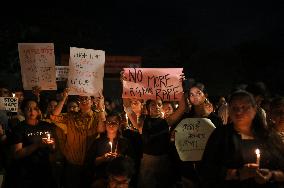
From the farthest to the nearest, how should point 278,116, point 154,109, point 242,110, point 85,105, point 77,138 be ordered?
point 85,105
point 77,138
point 154,109
point 278,116
point 242,110

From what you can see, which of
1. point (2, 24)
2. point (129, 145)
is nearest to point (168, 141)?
point (129, 145)

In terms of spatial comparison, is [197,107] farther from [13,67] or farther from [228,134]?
[13,67]

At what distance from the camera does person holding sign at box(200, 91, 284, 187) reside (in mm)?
3635

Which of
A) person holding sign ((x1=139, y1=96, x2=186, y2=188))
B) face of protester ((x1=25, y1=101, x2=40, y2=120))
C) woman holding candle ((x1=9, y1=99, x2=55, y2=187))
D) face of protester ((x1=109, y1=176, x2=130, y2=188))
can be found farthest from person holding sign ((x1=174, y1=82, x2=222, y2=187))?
face of protester ((x1=109, y1=176, x2=130, y2=188))

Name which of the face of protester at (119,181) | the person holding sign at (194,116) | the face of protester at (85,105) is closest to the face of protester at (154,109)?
the person holding sign at (194,116)

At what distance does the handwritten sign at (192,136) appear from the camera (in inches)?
225

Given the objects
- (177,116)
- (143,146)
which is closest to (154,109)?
(177,116)

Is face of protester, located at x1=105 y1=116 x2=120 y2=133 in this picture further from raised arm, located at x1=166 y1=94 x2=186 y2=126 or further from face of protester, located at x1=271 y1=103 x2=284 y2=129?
face of protester, located at x1=271 y1=103 x2=284 y2=129

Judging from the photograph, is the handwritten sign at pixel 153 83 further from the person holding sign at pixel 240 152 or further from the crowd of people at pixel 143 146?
the person holding sign at pixel 240 152

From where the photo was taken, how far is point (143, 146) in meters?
5.95

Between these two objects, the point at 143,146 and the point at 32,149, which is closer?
the point at 32,149

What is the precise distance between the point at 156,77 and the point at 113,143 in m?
1.37

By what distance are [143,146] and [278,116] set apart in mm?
2016

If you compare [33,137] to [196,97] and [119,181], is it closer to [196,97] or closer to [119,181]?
[196,97]
